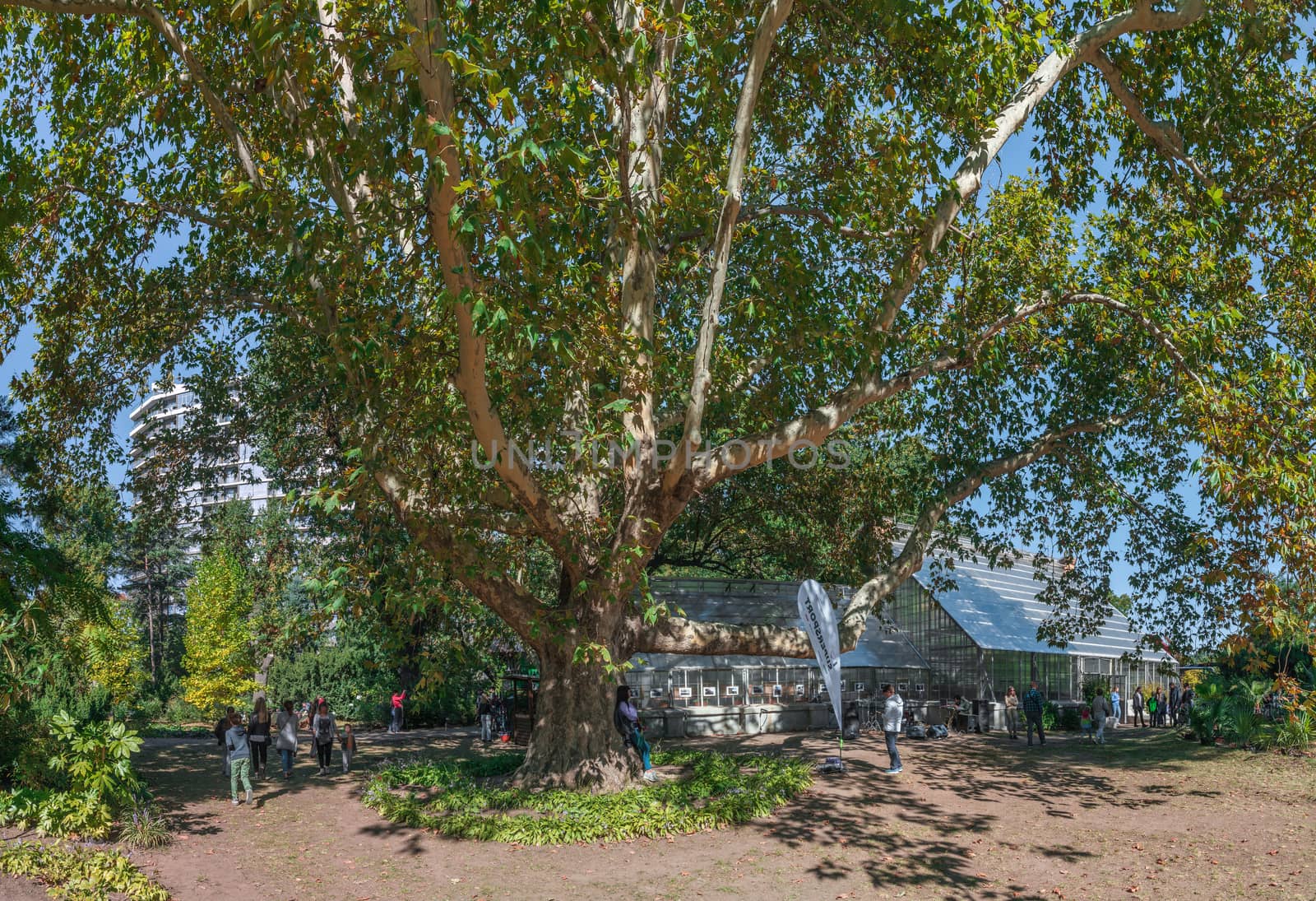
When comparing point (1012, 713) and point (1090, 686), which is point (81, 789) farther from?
point (1090, 686)

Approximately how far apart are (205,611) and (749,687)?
2323cm

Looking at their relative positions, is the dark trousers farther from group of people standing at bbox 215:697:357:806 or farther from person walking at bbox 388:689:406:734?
person walking at bbox 388:689:406:734

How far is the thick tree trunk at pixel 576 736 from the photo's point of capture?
39.9 feet

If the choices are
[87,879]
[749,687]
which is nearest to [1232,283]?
[749,687]

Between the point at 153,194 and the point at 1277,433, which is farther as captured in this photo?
the point at 153,194

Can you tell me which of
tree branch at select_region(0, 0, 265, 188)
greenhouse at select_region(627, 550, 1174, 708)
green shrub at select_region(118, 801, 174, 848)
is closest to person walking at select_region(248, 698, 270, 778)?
green shrub at select_region(118, 801, 174, 848)

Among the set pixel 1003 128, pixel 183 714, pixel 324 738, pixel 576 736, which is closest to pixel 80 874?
pixel 576 736

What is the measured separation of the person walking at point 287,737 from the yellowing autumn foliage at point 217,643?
1973cm

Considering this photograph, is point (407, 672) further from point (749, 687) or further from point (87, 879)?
point (87, 879)

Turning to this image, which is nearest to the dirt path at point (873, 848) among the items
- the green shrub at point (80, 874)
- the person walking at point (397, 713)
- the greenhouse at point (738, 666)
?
the green shrub at point (80, 874)

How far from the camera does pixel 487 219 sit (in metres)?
8.40

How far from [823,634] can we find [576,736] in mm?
3444

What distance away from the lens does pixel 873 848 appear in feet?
32.7

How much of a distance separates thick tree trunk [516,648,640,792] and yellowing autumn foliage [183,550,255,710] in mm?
25195
